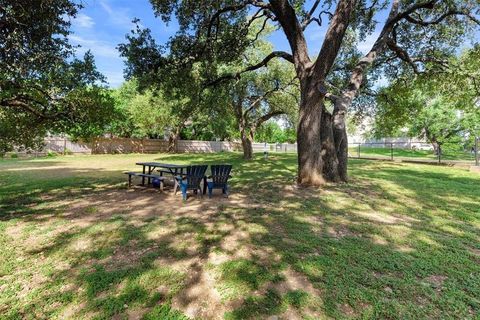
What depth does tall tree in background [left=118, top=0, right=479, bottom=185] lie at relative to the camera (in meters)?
7.80

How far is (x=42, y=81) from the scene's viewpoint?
18.2ft

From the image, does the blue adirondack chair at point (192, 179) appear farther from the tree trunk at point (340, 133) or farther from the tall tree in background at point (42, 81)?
the tree trunk at point (340, 133)

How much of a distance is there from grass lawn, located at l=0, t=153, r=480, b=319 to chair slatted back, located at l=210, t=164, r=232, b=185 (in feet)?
2.25

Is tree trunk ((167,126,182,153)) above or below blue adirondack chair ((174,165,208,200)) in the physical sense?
above

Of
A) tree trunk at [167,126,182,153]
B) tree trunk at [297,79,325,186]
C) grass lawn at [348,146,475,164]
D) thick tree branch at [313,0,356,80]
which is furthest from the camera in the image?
tree trunk at [167,126,182,153]

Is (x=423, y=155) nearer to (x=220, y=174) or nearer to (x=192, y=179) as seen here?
(x=220, y=174)

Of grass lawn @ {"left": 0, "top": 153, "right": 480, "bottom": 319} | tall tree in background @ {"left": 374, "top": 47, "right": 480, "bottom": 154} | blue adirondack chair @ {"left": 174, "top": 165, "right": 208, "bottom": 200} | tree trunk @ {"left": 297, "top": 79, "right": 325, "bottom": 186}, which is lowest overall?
grass lawn @ {"left": 0, "top": 153, "right": 480, "bottom": 319}

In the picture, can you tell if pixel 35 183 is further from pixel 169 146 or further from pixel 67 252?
pixel 169 146

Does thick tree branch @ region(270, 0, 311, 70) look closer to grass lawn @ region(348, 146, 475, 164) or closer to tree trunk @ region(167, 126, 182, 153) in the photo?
grass lawn @ region(348, 146, 475, 164)

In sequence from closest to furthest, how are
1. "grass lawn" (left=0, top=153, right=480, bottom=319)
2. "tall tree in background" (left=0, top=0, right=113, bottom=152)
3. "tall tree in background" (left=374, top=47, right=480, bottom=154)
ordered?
"grass lawn" (left=0, top=153, right=480, bottom=319)
"tall tree in background" (left=0, top=0, right=113, bottom=152)
"tall tree in background" (left=374, top=47, right=480, bottom=154)

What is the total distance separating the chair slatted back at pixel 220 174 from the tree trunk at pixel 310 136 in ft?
7.55

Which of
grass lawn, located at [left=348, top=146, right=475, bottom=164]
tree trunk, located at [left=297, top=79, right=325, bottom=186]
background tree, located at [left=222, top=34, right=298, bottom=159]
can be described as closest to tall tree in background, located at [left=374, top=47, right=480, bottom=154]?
grass lawn, located at [left=348, top=146, right=475, bottom=164]

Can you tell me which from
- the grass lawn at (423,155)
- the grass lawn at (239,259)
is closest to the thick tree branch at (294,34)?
the grass lawn at (239,259)

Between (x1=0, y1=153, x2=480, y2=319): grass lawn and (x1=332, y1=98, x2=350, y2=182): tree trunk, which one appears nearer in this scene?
(x1=0, y1=153, x2=480, y2=319): grass lawn
